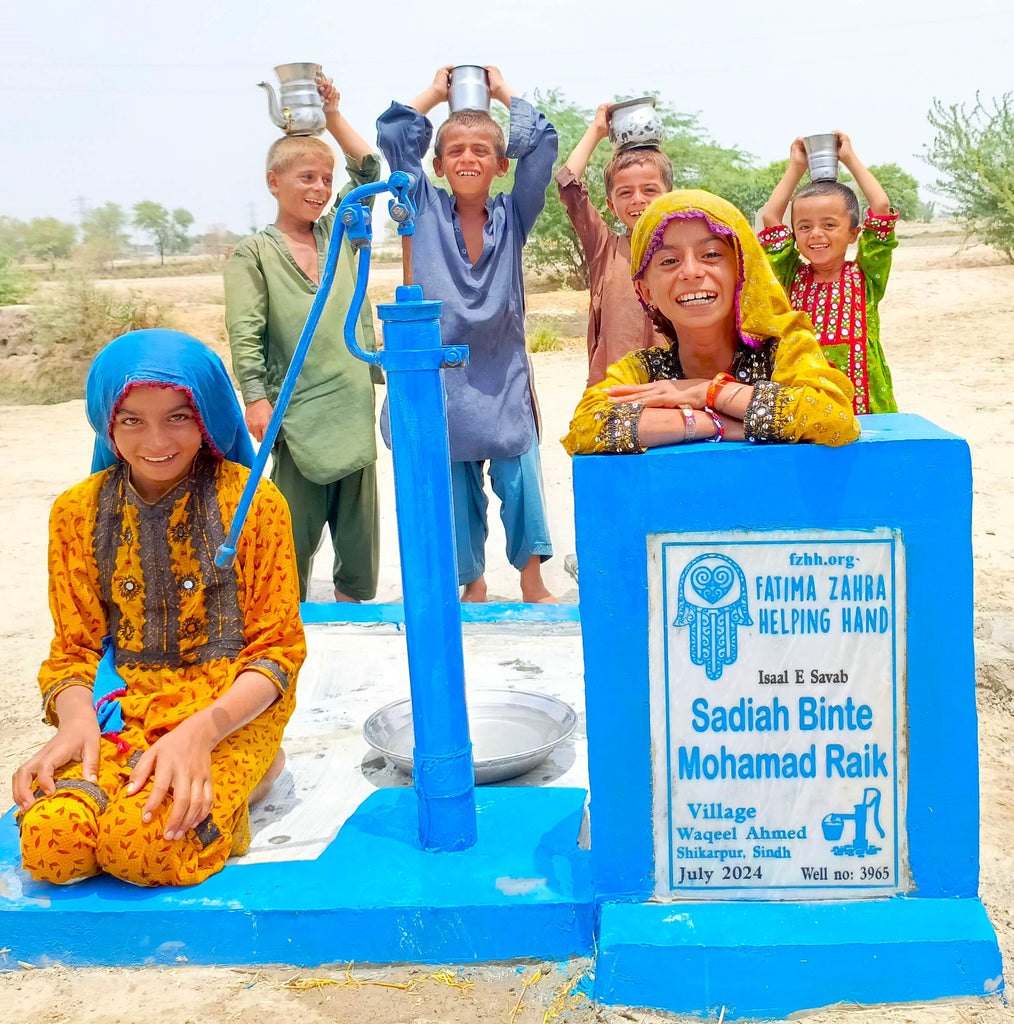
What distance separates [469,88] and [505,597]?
2161 millimetres

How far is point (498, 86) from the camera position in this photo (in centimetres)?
389

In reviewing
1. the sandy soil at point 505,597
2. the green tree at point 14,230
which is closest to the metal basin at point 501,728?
the sandy soil at point 505,597

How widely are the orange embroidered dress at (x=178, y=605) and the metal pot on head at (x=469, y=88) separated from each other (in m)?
1.83

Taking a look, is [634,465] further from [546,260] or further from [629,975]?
[546,260]

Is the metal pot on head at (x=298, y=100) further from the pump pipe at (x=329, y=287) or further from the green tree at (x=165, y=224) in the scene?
the green tree at (x=165, y=224)

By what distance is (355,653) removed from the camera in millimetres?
3736

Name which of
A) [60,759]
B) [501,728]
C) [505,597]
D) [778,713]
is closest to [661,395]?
[778,713]

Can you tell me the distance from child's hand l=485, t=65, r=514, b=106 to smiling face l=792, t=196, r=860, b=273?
1.05m

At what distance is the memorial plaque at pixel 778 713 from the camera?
2.08 meters

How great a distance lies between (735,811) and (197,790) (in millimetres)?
1086

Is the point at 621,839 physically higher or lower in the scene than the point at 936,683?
lower

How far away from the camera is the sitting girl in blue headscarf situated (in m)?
2.35

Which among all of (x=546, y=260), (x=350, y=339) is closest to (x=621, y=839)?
(x=350, y=339)

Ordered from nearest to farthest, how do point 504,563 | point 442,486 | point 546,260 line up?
point 442,486
point 504,563
point 546,260
